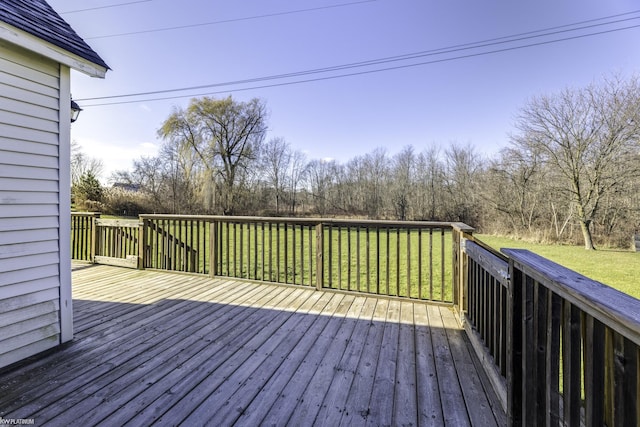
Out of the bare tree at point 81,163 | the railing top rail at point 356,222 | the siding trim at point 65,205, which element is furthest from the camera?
the bare tree at point 81,163

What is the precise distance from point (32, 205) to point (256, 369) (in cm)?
211

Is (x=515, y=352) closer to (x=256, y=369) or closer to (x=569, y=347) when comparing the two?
(x=569, y=347)

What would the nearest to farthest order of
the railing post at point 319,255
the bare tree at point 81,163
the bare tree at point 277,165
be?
the railing post at point 319,255 < the bare tree at point 81,163 < the bare tree at point 277,165

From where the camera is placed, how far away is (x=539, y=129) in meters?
12.4

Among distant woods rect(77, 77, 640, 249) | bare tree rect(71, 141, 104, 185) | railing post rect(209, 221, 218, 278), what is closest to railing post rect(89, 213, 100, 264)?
railing post rect(209, 221, 218, 278)

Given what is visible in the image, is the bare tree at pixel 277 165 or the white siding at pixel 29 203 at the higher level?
the bare tree at pixel 277 165

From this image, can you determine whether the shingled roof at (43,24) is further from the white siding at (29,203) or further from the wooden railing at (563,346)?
the wooden railing at (563,346)

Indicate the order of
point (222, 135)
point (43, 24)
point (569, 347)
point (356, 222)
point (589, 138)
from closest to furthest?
1. point (569, 347)
2. point (43, 24)
3. point (356, 222)
4. point (589, 138)
5. point (222, 135)

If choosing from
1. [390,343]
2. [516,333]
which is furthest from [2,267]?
[516,333]

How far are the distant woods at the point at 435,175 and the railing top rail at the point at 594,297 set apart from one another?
13.7 m

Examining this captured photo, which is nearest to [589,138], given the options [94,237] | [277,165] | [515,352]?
[515,352]

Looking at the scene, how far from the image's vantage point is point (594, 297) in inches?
28.1

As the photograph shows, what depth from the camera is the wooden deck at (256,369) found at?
157 cm

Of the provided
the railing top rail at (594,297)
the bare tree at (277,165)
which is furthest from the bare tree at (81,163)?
the railing top rail at (594,297)
